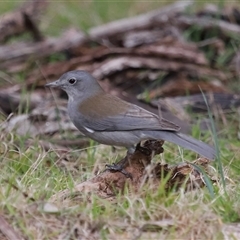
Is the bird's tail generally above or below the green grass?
below

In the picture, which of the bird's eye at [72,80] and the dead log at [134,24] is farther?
the dead log at [134,24]

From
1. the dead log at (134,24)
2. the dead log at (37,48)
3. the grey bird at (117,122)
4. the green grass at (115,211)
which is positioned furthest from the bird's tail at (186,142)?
the dead log at (134,24)

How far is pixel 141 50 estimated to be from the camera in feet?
29.9

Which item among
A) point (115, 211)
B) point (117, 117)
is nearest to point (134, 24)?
point (117, 117)

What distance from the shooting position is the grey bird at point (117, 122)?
224 inches

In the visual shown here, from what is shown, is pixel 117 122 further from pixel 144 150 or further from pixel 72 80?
pixel 72 80

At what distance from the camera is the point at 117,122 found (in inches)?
236

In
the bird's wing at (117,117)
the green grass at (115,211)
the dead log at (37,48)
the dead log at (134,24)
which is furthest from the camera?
the dead log at (134,24)

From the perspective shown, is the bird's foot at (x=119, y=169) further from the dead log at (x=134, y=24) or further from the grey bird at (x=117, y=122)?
the dead log at (x=134, y=24)

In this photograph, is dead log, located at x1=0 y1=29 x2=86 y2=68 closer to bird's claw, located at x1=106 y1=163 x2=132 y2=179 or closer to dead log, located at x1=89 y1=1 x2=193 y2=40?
dead log, located at x1=89 y1=1 x2=193 y2=40

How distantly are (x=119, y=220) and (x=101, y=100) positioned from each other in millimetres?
1663

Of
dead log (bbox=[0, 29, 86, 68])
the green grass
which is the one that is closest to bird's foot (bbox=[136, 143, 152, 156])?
the green grass

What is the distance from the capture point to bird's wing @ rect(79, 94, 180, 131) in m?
5.81

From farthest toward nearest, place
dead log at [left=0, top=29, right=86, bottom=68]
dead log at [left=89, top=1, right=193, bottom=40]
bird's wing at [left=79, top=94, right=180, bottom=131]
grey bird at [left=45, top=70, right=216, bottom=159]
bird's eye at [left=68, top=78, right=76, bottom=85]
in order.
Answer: dead log at [left=89, top=1, right=193, bottom=40]
dead log at [left=0, top=29, right=86, bottom=68]
bird's eye at [left=68, top=78, right=76, bottom=85]
bird's wing at [left=79, top=94, right=180, bottom=131]
grey bird at [left=45, top=70, right=216, bottom=159]
